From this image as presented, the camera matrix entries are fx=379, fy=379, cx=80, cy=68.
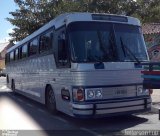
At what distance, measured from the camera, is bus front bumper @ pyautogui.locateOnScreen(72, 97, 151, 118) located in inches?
381

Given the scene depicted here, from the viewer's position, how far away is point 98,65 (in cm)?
992

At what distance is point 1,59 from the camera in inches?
3967

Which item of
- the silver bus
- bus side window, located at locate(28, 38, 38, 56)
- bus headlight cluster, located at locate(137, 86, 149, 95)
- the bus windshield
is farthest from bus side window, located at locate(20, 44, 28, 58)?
bus headlight cluster, located at locate(137, 86, 149, 95)

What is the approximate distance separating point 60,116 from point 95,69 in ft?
9.56

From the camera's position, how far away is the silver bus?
9797mm

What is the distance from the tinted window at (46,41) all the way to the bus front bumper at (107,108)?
3.10m

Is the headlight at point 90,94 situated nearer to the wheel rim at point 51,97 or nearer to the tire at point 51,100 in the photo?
the tire at point 51,100

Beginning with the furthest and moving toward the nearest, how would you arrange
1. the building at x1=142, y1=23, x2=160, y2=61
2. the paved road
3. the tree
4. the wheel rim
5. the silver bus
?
the tree → the building at x1=142, y1=23, x2=160, y2=61 → the wheel rim → the silver bus → the paved road

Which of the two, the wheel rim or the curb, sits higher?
the wheel rim

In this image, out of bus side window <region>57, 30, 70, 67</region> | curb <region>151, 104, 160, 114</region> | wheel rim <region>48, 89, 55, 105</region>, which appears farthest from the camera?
curb <region>151, 104, 160, 114</region>

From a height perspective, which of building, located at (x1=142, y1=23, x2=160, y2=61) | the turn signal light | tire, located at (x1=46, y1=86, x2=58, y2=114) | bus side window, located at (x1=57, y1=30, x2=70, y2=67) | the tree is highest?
the tree

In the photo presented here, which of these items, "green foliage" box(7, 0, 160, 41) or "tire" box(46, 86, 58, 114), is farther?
"green foliage" box(7, 0, 160, 41)

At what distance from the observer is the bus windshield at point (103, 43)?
395 inches

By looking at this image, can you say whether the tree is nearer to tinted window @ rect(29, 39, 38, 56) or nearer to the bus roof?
tinted window @ rect(29, 39, 38, 56)
